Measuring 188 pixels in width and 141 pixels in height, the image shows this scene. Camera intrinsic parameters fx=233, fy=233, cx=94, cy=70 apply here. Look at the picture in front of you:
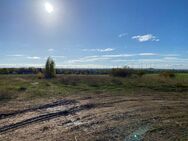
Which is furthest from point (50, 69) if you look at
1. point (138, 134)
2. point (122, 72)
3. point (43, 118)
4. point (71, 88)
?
point (138, 134)

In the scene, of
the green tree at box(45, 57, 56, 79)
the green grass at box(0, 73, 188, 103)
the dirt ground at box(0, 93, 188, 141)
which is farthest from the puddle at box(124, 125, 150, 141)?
the green tree at box(45, 57, 56, 79)

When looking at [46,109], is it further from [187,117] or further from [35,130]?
[187,117]

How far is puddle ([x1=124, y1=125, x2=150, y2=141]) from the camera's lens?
6373 millimetres

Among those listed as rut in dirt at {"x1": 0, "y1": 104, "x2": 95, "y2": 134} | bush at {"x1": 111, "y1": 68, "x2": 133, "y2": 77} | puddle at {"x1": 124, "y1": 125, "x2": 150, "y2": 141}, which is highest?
bush at {"x1": 111, "y1": 68, "x2": 133, "y2": 77}

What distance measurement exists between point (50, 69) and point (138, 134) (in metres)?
39.6

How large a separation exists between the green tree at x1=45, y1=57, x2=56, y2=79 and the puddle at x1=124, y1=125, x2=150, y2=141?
37.8 metres

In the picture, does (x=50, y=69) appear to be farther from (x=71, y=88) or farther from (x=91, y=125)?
(x=91, y=125)

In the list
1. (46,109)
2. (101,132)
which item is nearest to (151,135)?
(101,132)

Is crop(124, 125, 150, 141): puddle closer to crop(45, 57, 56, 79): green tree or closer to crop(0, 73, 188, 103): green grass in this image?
crop(0, 73, 188, 103): green grass

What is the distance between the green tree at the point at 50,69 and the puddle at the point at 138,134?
37.8 meters

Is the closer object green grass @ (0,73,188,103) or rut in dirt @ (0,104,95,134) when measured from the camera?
rut in dirt @ (0,104,95,134)

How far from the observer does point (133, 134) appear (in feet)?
22.2

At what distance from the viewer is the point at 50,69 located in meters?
45.1

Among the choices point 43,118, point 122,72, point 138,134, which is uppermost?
point 122,72
